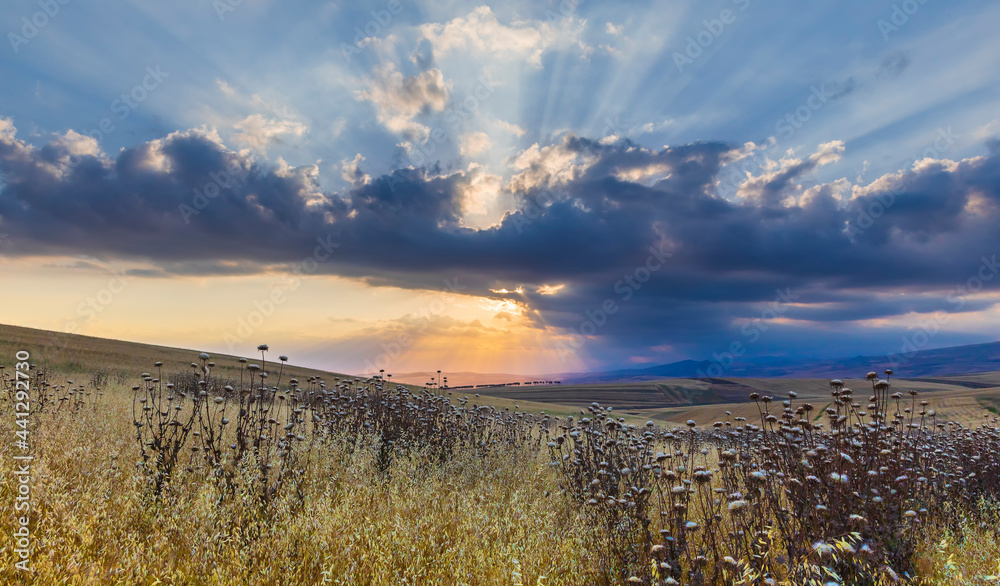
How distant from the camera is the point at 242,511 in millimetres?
5375

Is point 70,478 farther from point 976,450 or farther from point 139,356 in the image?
point 139,356

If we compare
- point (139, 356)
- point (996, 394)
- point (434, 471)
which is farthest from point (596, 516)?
point (996, 394)

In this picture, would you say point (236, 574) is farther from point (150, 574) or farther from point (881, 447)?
point (881, 447)

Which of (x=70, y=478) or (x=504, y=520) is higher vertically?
(x=70, y=478)

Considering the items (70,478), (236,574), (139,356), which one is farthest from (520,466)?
(139,356)

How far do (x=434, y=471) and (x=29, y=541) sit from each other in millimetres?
5157

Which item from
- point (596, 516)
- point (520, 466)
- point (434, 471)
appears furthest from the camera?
point (520, 466)

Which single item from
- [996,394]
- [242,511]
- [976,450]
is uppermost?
[242,511]

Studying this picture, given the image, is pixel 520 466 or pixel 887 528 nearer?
pixel 887 528

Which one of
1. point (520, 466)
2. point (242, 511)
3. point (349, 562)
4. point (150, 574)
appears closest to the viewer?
point (150, 574)

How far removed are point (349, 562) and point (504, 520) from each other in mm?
1981

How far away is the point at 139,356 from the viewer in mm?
36656

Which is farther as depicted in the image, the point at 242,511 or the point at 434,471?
the point at 434,471

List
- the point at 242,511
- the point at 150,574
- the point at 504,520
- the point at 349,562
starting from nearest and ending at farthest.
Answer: the point at 150,574 < the point at 349,562 < the point at 242,511 < the point at 504,520
